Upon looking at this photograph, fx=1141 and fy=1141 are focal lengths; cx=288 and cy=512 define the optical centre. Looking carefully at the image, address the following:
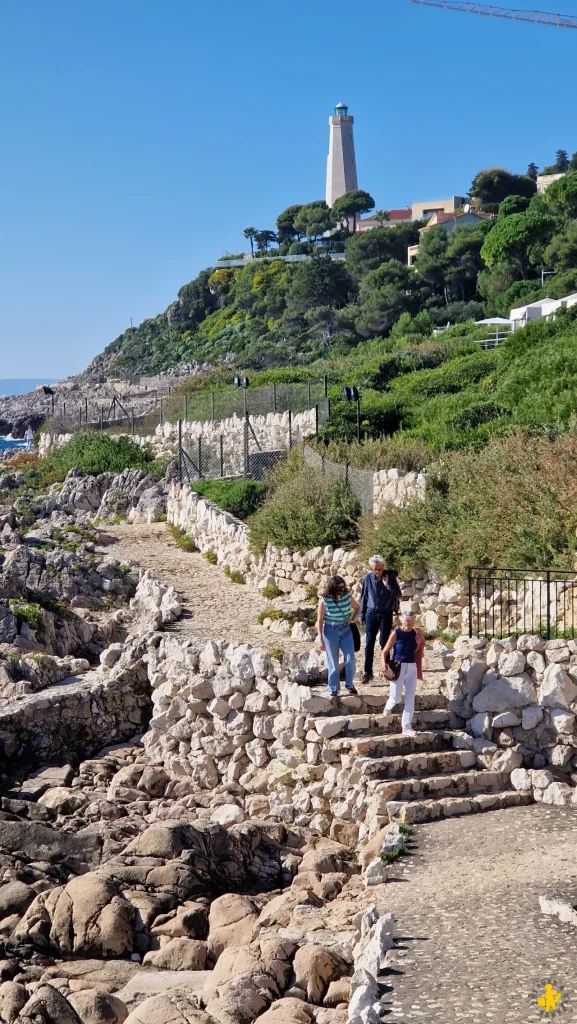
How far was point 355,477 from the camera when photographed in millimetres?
21188

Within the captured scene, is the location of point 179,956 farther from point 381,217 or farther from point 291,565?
point 381,217

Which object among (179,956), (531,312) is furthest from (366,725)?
(531,312)

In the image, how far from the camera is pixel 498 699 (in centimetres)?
1352

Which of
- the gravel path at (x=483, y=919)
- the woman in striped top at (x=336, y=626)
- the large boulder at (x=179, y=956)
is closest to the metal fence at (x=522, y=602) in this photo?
the gravel path at (x=483, y=919)

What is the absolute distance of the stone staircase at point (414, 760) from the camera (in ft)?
41.1

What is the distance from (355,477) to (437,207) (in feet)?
318

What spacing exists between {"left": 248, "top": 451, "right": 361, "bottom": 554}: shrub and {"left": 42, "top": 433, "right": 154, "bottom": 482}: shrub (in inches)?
512

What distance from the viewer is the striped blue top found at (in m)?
13.8

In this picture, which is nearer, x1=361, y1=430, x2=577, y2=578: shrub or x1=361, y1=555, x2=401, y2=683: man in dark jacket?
x1=361, y1=555, x2=401, y2=683: man in dark jacket

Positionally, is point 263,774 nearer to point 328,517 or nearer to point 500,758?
point 500,758

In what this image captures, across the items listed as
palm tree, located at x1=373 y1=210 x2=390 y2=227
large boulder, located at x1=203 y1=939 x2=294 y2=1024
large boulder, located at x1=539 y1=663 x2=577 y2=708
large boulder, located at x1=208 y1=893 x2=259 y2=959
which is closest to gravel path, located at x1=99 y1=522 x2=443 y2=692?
large boulder, located at x1=539 y1=663 x2=577 y2=708

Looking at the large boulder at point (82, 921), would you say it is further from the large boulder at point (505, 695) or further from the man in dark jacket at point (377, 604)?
the large boulder at point (505, 695)

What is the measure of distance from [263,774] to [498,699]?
319 centimetres

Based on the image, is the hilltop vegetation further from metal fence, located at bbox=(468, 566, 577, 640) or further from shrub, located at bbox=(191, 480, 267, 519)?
metal fence, located at bbox=(468, 566, 577, 640)
